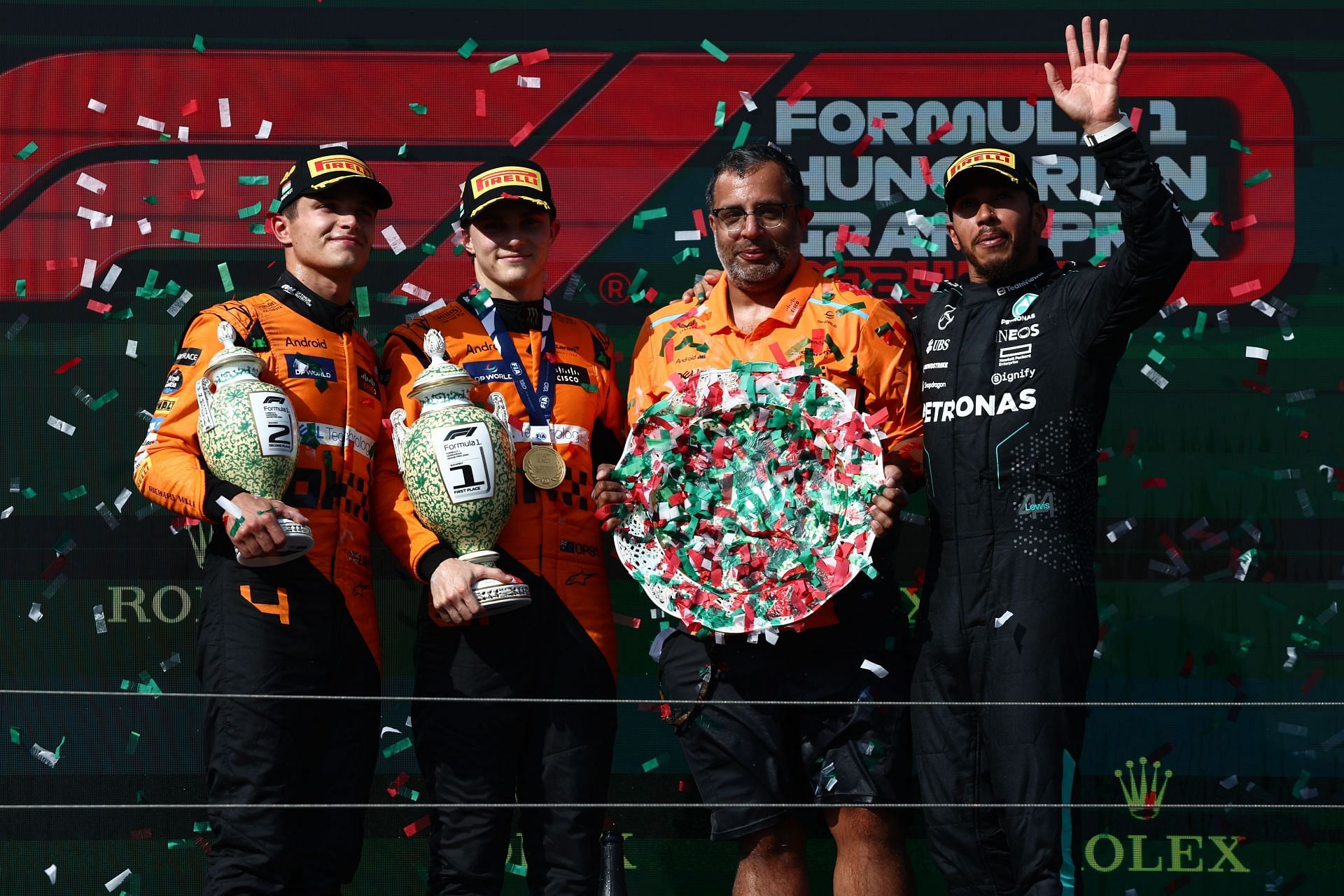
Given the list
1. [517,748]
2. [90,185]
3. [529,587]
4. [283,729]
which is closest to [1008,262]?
[529,587]

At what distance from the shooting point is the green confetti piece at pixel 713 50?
4105mm

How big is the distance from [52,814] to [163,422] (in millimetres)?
1423

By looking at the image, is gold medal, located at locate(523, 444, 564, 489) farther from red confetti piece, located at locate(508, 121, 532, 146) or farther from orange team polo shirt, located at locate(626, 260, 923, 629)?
red confetti piece, located at locate(508, 121, 532, 146)

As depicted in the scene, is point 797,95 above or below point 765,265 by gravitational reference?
above

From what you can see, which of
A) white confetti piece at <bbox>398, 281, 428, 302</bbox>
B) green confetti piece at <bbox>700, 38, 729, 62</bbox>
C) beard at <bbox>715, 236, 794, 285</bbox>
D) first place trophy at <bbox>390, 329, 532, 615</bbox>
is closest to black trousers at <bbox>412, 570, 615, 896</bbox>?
first place trophy at <bbox>390, 329, 532, 615</bbox>

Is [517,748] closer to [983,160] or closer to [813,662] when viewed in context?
[813,662]

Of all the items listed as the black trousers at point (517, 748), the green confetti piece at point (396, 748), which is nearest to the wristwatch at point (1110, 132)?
the black trousers at point (517, 748)

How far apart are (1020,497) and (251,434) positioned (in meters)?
1.72

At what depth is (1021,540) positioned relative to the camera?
10.2 feet

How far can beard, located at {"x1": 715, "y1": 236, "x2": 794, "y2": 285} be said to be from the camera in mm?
3375

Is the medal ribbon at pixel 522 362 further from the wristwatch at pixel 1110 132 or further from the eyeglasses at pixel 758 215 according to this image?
the wristwatch at pixel 1110 132

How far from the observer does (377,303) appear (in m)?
4.10

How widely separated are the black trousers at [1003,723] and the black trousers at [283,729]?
52.0 inches

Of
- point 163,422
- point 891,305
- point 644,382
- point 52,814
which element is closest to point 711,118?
point 891,305
